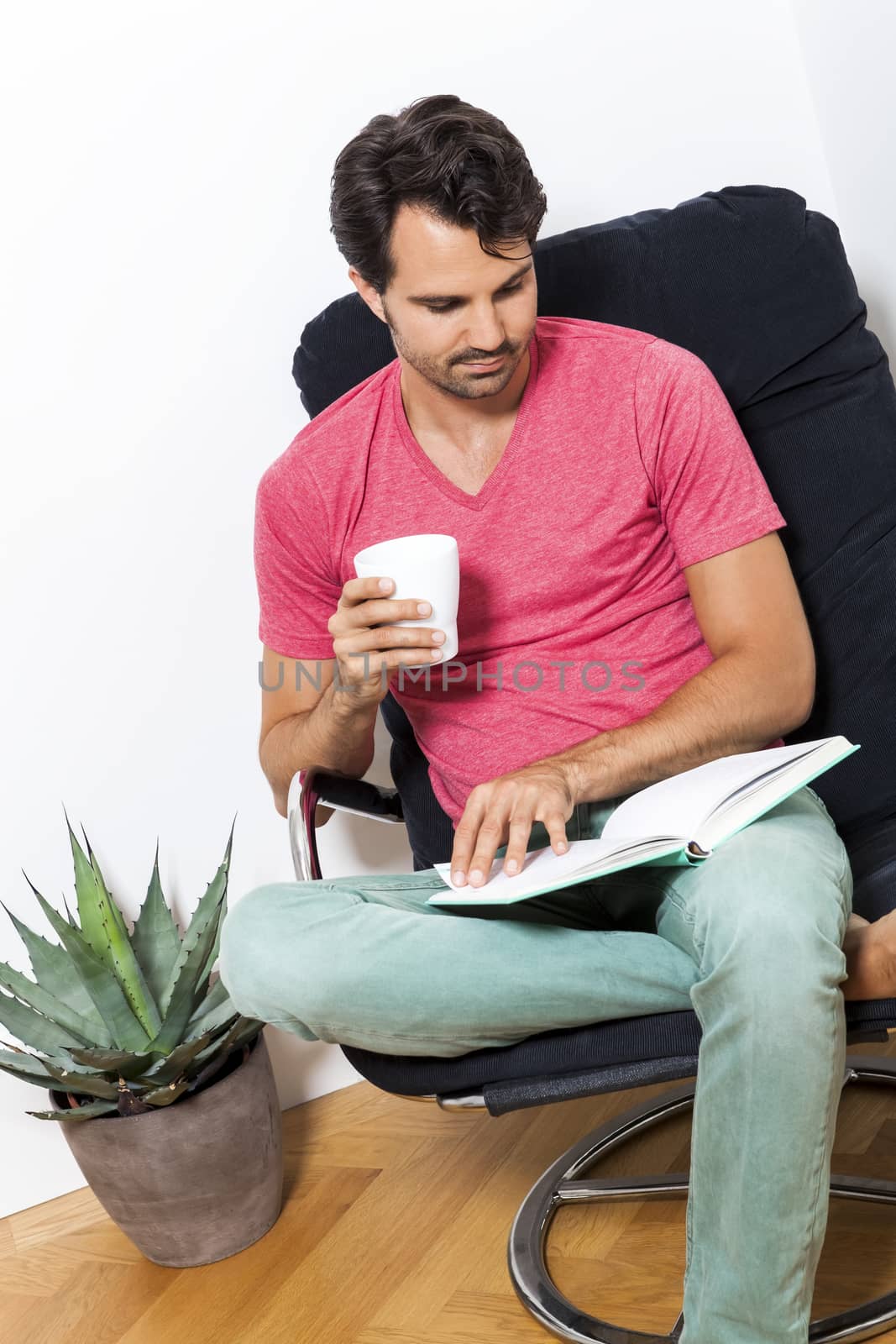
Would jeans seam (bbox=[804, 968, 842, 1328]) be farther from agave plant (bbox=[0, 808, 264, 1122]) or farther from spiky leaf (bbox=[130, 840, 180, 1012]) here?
spiky leaf (bbox=[130, 840, 180, 1012])

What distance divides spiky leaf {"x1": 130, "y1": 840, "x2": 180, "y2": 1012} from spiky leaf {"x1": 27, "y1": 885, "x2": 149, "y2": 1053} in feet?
0.34

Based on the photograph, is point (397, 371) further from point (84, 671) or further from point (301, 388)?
point (84, 671)

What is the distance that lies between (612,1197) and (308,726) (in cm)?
72

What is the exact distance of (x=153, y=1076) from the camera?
1803mm

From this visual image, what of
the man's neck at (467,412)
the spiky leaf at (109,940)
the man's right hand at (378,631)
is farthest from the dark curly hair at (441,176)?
the spiky leaf at (109,940)

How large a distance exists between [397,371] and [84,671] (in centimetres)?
66

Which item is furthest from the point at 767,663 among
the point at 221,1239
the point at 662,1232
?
the point at 221,1239

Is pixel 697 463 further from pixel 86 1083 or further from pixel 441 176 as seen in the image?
pixel 86 1083

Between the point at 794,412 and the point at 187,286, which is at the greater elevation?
the point at 187,286

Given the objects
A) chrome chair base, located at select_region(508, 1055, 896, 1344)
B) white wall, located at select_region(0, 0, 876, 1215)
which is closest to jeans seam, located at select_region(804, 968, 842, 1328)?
chrome chair base, located at select_region(508, 1055, 896, 1344)

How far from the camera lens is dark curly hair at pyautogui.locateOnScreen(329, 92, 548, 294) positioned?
149 cm

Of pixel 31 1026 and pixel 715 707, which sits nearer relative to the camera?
pixel 715 707

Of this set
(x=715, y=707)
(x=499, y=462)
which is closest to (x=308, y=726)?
(x=499, y=462)

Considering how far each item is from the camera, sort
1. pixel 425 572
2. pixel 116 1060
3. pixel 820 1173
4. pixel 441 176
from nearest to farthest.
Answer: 1. pixel 820 1173
2. pixel 425 572
3. pixel 441 176
4. pixel 116 1060
